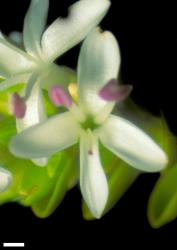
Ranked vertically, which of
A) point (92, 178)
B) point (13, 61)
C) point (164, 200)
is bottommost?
point (164, 200)

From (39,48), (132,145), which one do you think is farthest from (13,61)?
(132,145)

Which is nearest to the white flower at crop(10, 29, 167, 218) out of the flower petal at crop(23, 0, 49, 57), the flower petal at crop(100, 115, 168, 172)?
the flower petal at crop(100, 115, 168, 172)

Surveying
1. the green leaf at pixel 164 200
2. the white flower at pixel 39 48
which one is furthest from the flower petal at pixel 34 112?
the green leaf at pixel 164 200

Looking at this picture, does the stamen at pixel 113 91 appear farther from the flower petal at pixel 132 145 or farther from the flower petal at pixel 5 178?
the flower petal at pixel 5 178

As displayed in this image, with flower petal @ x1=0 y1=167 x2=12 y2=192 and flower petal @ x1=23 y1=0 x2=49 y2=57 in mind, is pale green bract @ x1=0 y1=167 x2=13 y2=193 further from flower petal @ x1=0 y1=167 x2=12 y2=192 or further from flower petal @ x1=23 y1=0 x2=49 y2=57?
flower petal @ x1=23 y1=0 x2=49 y2=57

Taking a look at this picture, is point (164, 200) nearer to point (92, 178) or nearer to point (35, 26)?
point (92, 178)

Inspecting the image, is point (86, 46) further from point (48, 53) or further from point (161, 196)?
point (161, 196)

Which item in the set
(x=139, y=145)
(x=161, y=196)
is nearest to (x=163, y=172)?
(x=161, y=196)
